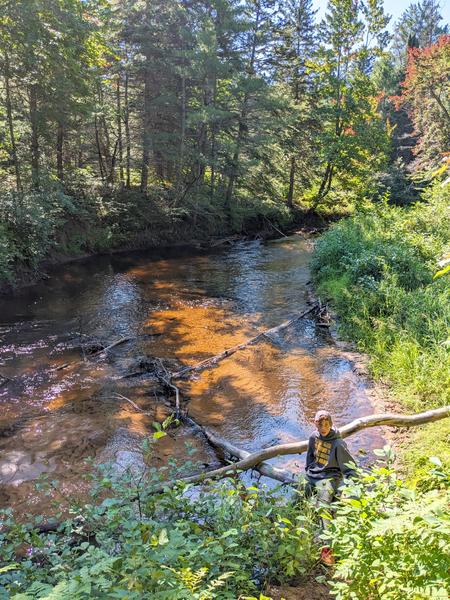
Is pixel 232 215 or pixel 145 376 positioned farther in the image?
pixel 232 215

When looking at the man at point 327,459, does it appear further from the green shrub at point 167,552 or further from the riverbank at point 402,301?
the riverbank at point 402,301

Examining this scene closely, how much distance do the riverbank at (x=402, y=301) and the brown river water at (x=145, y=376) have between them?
678 mm

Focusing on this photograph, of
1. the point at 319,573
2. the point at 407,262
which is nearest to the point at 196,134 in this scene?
the point at 407,262

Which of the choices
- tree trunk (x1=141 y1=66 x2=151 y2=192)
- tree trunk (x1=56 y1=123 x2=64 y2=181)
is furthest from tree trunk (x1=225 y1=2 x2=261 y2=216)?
tree trunk (x1=56 y1=123 x2=64 y2=181)

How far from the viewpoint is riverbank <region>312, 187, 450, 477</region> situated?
6457 mm

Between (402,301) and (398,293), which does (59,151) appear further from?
(402,301)

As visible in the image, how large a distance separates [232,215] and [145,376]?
1777cm

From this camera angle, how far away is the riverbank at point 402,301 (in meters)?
6.46

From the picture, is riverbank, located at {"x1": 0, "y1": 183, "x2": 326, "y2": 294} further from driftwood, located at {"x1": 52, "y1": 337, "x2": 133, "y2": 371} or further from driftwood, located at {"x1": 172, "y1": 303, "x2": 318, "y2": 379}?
driftwood, located at {"x1": 172, "y1": 303, "x2": 318, "y2": 379}

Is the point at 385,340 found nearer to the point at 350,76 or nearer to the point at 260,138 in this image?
the point at 260,138

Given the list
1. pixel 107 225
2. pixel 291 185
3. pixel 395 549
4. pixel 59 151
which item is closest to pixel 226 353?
pixel 395 549

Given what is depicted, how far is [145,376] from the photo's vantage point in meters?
8.30

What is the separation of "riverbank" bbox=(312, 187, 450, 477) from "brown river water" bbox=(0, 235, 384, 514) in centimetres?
68

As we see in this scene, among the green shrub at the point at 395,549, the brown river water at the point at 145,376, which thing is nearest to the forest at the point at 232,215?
the green shrub at the point at 395,549
